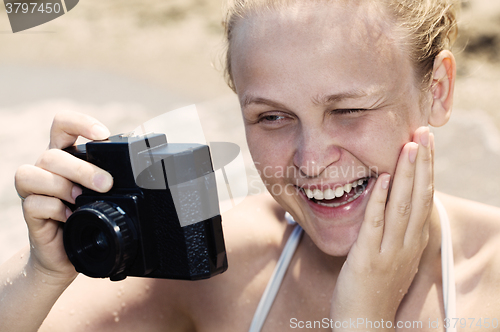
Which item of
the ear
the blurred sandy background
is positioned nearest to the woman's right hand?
the ear

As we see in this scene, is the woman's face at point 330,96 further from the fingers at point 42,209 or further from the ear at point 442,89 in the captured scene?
the fingers at point 42,209

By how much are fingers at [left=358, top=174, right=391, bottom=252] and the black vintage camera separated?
0.31 meters

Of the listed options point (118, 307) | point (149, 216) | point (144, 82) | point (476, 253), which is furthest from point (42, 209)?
point (144, 82)

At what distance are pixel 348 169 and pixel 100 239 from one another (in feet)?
1.66

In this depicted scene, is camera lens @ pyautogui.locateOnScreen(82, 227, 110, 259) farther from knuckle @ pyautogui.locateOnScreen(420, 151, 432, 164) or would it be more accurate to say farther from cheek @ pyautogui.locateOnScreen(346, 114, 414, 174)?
knuckle @ pyautogui.locateOnScreen(420, 151, 432, 164)

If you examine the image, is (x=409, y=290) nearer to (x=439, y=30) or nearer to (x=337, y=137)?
(x=337, y=137)

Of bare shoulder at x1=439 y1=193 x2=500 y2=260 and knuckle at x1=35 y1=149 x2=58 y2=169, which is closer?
knuckle at x1=35 y1=149 x2=58 y2=169

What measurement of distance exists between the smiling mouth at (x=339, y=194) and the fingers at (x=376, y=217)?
6 cm

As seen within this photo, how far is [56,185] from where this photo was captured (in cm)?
96

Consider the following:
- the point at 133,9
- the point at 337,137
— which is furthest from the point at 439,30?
the point at 133,9

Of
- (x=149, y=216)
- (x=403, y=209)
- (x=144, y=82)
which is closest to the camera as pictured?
(x=149, y=216)

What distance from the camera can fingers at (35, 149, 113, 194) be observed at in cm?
89

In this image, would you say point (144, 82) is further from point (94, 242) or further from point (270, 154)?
point (94, 242)

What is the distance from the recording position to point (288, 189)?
1.10 m
